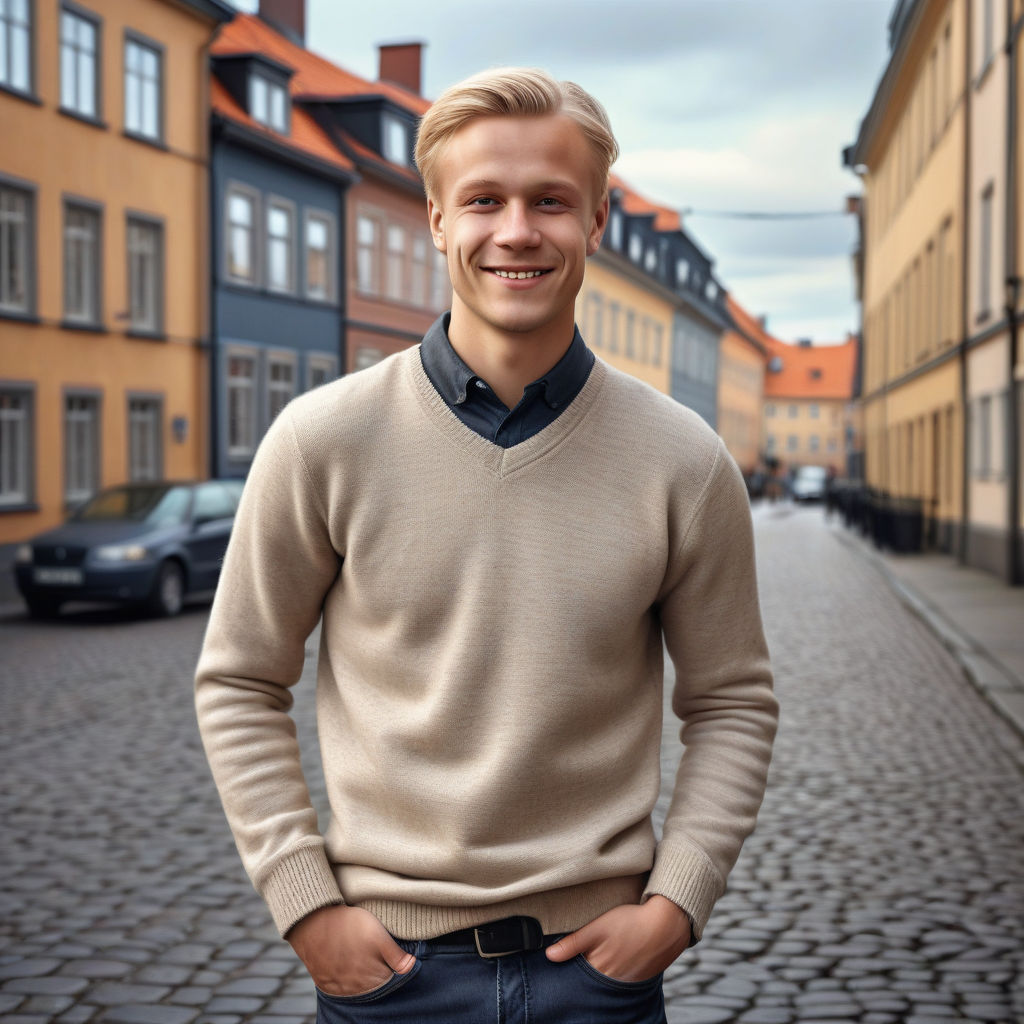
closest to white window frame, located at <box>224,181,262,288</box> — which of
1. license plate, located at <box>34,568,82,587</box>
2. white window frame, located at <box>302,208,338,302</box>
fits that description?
white window frame, located at <box>302,208,338,302</box>

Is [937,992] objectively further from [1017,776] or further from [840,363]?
[840,363]

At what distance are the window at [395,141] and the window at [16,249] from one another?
13.7m

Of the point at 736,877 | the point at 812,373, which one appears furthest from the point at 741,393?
the point at 736,877

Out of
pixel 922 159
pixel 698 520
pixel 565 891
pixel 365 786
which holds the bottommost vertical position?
pixel 565 891

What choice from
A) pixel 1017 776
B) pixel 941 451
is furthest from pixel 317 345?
pixel 1017 776

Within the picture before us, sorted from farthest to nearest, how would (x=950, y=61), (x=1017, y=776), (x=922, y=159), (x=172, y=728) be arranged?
1. (x=922, y=159)
2. (x=950, y=61)
3. (x=172, y=728)
4. (x=1017, y=776)

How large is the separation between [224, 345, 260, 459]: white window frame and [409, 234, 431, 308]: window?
8.01 m

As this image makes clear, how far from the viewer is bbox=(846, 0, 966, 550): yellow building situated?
1041 inches

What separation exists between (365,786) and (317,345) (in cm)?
3130

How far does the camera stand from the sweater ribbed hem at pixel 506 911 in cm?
200

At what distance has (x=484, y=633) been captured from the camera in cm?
200

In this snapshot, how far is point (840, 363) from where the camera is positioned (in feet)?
414

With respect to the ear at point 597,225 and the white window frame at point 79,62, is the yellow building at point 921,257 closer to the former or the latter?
the white window frame at point 79,62

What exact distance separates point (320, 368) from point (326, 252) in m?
2.48
